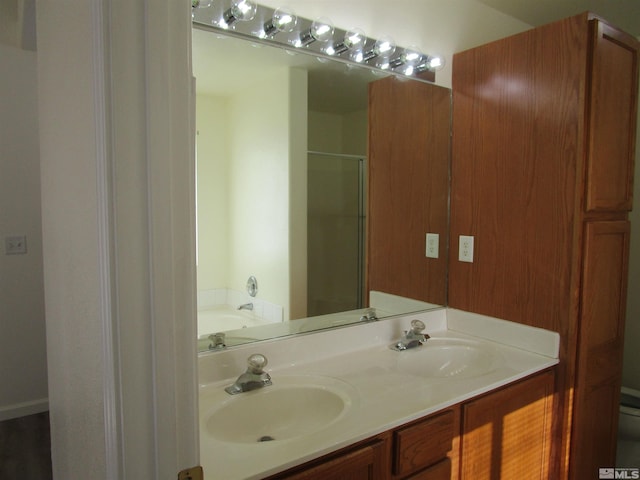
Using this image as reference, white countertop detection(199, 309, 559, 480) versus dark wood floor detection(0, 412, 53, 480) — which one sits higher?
white countertop detection(199, 309, 559, 480)

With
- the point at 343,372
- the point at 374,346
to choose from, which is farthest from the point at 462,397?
the point at 374,346

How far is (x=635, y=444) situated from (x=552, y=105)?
5.64ft

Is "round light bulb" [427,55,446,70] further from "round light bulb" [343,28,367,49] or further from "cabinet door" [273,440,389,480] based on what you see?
"cabinet door" [273,440,389,480]

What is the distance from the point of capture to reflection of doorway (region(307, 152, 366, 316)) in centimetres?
170

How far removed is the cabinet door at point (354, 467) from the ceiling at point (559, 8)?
2.00 metres

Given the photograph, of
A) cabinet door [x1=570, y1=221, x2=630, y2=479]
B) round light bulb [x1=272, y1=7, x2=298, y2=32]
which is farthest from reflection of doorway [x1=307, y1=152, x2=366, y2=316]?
cabinet door [x1=570, y1=221, x2=630, y2=479]

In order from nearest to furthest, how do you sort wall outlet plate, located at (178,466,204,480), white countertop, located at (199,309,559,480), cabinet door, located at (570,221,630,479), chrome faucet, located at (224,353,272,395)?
wall outlet plate, located at (178,466,204,480) → white countertop, located at (199,309,559,480) → chrome faucet, located at (224,353,272,395) → cabinet door, located at (570,221,630,479)

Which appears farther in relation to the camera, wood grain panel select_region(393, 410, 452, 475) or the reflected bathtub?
the reflected bathtub

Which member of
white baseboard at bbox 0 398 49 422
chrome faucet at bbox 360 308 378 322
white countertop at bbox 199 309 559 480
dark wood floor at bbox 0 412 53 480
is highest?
chrome faucet at bbox 360 308 378 322

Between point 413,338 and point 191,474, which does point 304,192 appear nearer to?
point 413,338

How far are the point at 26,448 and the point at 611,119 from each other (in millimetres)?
3287

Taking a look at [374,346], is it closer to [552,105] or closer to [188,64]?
[552,105]

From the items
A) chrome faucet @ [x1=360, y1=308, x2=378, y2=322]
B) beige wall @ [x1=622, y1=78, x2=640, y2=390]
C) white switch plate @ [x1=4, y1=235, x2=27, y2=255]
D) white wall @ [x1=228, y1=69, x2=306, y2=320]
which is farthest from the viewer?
white switch plate @ [x1=4, y1=235, x2=27, y2=255]

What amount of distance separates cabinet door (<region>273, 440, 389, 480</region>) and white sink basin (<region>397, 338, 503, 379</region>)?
52cm
